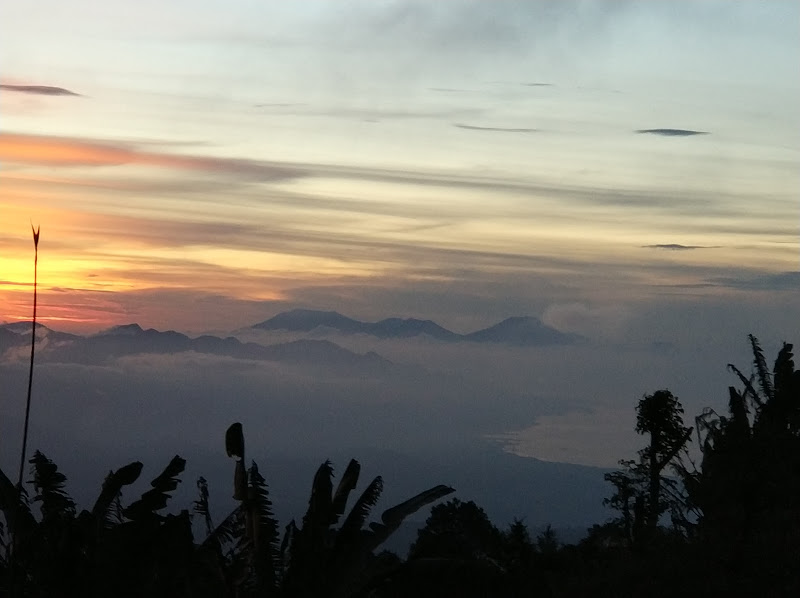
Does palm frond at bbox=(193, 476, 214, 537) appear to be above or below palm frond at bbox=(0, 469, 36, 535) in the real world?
above

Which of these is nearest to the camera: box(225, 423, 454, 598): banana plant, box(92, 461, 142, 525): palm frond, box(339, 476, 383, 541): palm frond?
box(225, 423, 454, 598): banana plant

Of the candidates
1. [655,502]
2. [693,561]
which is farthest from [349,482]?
[655,502]

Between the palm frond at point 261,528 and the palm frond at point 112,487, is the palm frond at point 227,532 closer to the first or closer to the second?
the palm frond at point 261,528

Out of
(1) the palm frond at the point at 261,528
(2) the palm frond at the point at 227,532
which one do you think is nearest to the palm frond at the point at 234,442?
(1) the palm frond at the point at 261,528

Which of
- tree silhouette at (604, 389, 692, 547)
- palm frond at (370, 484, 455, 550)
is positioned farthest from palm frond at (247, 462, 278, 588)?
tree silhouette at (604, 389, 692, 547)

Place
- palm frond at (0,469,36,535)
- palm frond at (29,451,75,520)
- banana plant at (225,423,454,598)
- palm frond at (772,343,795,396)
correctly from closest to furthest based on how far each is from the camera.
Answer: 1. banana plant at (225,423,454,598)
2. palm frond at (0,469,36,535)
3. palm frond at (29,451,75,520)
4. palm frond at (772,343,795,396)

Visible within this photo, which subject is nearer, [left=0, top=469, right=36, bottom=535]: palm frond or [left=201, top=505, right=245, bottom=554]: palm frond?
[left=201, top=505, right=245, bottom=554]: palm frond

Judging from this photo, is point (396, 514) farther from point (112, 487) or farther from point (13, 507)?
point (13, 507)

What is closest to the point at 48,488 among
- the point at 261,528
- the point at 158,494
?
the point at 158,494

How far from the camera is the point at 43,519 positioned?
20641 millimetres

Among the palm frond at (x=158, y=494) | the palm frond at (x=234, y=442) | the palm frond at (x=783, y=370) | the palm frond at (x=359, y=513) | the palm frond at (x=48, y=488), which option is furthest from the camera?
the palm frond at (x=783, y=370)

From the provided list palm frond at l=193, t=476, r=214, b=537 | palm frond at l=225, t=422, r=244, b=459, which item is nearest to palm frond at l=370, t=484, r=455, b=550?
palm frond at l=225, t=422, r=244, b=459

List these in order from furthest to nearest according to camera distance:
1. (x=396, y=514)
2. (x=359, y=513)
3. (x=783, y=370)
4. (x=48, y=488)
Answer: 1. (x=783, y=370)
2. (x=48, y=488)
3. (x=359, y=513)
4. (x=396, y=514)

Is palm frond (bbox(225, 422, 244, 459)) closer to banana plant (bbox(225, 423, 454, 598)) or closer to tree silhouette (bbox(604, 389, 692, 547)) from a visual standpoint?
banana plant (bbox(225, 423, 454, 598))
